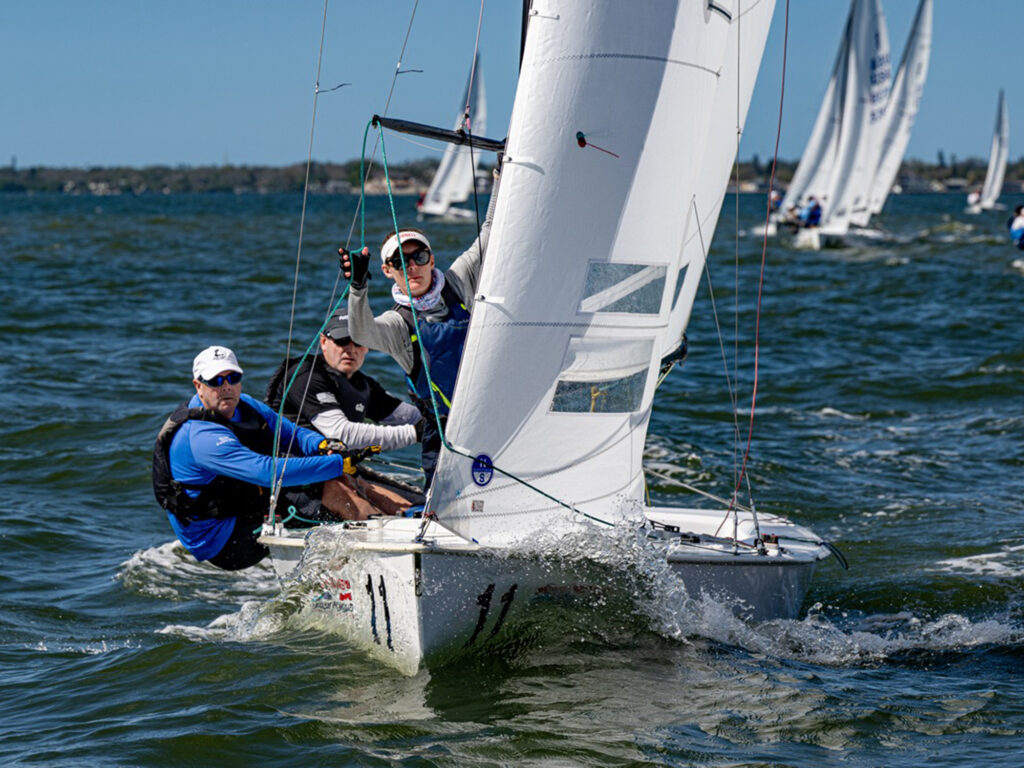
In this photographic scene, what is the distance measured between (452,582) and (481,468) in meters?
0.44

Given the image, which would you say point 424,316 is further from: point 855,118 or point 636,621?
point 855,118

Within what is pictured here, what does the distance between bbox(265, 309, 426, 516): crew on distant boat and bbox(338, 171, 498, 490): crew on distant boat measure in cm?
48

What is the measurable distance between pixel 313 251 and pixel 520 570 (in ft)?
87.2

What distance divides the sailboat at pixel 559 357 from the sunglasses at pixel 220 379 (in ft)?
2.29

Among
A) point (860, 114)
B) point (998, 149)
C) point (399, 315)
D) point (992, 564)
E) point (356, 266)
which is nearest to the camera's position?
point (356, 266)

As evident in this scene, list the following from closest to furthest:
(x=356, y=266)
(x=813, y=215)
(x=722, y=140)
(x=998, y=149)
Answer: (x=356, y=266)
(x=722, y=140)
(x=813, y=215)
(x=998, y=149)

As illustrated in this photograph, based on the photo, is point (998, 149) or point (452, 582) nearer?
point (452, 582)

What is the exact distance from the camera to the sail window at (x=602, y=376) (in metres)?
4.76

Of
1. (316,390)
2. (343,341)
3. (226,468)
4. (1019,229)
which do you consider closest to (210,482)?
(226,468)

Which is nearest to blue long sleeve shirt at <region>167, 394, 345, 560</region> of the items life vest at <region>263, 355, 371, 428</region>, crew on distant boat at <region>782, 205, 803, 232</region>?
life vest at <region>263, 355, 371, 428</region>

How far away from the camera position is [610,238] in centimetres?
472

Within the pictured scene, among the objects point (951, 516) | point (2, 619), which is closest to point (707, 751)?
point (2, 619)

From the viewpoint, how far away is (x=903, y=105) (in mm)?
33312

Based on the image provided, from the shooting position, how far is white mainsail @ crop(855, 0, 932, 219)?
109 feet
